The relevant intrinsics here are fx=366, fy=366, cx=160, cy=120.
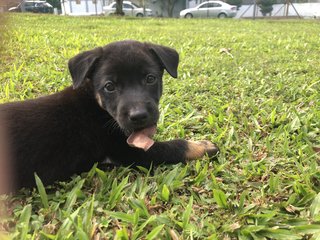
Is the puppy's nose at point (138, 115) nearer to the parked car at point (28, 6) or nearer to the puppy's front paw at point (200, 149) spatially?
the puppy's front paw at point (200, 149)

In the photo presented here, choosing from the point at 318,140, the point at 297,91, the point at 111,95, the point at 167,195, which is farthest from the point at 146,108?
the point at 297,91

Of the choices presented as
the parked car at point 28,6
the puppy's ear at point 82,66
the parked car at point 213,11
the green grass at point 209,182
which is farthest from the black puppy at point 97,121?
the parked car at point 213,11

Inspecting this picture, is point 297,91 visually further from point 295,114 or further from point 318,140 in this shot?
point 318,140

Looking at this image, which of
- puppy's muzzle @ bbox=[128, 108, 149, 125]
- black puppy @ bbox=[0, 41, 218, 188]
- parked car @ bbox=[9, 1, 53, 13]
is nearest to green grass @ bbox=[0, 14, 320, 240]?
parked car @ bbox=[9, 1, 53, 13]

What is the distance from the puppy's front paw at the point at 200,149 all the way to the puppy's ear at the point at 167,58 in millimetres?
640

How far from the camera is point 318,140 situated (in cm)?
331

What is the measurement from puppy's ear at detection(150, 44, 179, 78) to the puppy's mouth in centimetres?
58

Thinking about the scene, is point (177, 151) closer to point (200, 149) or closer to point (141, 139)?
point (200, 149)

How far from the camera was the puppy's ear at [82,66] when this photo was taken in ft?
9.66

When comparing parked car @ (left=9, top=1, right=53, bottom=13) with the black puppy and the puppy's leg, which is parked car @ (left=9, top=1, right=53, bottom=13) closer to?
the black puppy

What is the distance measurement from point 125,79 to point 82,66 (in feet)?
1.21

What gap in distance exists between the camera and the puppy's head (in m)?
2.82

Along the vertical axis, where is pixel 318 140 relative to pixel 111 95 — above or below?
below

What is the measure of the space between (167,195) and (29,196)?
38.9 inches
